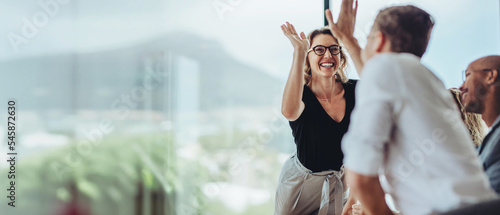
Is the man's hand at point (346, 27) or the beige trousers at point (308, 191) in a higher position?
the man's hand at point (346, 27)

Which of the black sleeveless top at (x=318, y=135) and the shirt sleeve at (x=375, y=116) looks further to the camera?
the black sleeveless top at (x=318, y=135)

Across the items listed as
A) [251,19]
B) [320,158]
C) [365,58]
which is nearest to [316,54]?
[320,158]

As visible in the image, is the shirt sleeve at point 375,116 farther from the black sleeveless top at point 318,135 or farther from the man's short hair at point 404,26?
the black sleeveless top at point 318,135

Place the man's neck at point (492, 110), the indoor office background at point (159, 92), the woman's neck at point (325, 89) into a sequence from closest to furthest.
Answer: the man's neck at point (492, 110), the woman's neck at point (325, 89), the indoor office background at point (159, 92)

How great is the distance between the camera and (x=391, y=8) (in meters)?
1.15

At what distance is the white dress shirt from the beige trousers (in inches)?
41.8

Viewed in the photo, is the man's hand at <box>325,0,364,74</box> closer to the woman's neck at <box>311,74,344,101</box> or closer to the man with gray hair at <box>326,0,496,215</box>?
the man with gray hair at <box>326,0,496,215</box>

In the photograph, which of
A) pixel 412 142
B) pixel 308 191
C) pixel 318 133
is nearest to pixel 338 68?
pixel 318 133

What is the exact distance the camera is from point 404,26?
1116 mm

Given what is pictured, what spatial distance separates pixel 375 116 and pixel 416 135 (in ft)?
0.35

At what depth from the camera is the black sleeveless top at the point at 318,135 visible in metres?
2.04

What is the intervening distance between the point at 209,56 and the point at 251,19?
1.55ft

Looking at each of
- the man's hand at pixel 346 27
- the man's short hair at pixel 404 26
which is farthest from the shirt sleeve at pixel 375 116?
the man's hand at pixel 346 27

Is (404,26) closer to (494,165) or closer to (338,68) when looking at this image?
(494,165)
